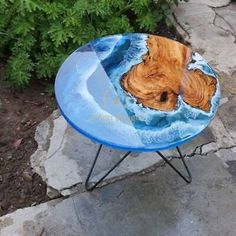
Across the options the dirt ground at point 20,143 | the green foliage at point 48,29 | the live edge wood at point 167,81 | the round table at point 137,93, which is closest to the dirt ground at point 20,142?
the dirt ground at point 20,143

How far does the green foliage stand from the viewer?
317cm

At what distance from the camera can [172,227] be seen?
254 centimetres

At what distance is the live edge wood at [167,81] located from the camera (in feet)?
7.47

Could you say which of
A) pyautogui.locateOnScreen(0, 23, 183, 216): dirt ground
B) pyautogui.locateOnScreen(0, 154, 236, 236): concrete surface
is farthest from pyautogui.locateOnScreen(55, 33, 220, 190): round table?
pyautogui.locateOnScreen(0, 23, 183, 216): dirt ground

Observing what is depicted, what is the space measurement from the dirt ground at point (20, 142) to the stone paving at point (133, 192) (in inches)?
2.9

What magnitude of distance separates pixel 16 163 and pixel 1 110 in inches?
20.2

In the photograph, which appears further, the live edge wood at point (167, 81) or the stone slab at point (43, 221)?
the stone slab at point (43, 221)

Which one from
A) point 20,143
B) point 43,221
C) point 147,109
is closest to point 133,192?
point 43,221

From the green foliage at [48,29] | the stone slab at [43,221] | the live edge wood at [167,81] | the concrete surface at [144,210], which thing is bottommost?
the concrete surface at [144,210]

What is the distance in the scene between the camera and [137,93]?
2.30m

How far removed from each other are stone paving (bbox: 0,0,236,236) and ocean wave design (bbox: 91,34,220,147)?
66cm

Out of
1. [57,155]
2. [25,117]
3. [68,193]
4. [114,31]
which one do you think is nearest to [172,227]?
[68,193]

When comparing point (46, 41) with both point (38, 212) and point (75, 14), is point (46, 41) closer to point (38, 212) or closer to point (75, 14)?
point (75, 14)

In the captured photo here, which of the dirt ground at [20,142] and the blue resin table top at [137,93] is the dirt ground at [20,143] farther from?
the blue resin table top at [137,93]
